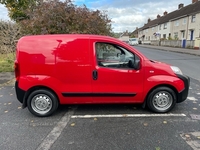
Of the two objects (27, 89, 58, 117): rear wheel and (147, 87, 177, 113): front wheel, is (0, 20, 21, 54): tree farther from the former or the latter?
(147, 87, 177, 113): front wheel

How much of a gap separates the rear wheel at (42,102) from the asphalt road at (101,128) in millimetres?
149

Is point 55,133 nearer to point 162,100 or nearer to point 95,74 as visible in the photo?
point 95,74

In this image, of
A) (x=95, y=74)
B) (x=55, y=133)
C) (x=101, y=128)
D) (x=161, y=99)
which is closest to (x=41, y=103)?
(x=55, y=133)

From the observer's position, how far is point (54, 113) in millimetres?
4121

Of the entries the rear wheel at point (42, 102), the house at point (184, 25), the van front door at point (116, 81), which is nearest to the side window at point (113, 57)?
the van front door at point (116, 81)

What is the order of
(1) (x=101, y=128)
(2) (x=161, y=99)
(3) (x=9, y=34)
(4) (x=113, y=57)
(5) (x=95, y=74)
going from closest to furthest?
(1) (x=101, y=128) < (5) (x=95, y=74) < (2) (x=161, y=99) < (4) (x=113, y=57) < (3) (x=9, y=34)

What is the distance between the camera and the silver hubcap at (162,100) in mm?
4043

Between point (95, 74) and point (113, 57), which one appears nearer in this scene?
point (95, 74)

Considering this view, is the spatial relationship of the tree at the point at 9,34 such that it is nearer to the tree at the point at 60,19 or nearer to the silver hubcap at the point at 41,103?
the tree at the point at 60,19

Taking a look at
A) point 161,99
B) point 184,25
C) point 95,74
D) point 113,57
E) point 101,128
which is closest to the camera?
point 101,128

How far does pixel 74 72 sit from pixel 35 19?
233 inches

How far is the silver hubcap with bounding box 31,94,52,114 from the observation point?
391 centimetres

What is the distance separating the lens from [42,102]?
3.92 meters

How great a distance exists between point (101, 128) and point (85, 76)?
115 cm
